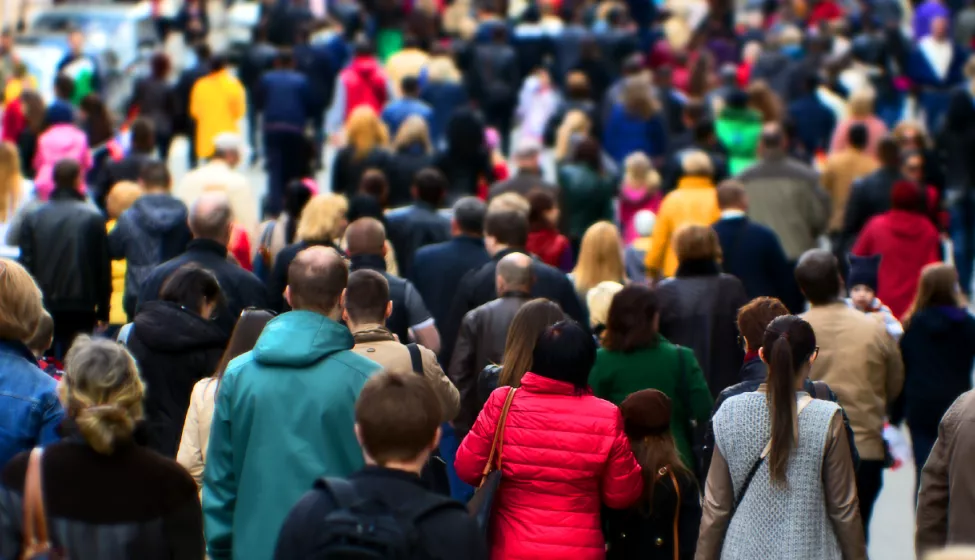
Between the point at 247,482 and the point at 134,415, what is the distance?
69 cm

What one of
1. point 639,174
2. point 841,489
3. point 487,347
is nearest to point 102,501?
point 841,489

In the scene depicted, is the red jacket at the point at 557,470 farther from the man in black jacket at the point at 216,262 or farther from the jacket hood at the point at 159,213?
the jacket hood at the point at 159,213

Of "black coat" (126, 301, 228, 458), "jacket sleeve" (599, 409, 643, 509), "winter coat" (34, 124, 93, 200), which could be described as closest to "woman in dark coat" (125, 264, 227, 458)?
"black coat" (126, 301, 228, 458)

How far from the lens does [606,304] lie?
925 cm

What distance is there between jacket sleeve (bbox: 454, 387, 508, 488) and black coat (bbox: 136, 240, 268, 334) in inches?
104

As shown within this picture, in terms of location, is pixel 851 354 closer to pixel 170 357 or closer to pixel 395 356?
pixel 395 356

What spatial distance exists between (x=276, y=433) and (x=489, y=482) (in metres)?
0.79

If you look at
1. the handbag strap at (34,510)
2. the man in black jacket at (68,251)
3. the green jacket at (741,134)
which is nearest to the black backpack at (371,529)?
the handbag strap at (34,510)

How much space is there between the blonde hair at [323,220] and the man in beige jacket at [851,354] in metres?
2.75

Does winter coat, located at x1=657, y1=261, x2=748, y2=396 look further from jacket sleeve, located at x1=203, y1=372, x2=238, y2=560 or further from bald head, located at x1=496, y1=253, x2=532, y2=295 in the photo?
jacket sleeve, located at x1=203, y1=372, x2=238, y2=560

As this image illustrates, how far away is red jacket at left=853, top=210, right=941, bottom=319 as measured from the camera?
11953mm

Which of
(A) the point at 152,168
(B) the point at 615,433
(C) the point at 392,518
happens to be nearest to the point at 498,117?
(A) the point at 152,168

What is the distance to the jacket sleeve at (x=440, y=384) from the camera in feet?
23.1

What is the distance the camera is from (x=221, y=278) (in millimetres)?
9078
